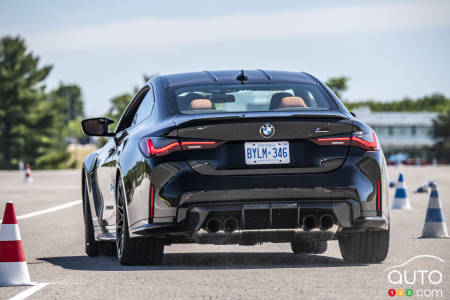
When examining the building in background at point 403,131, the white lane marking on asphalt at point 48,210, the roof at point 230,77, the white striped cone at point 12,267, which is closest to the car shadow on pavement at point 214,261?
the white striped cone at point 12,267

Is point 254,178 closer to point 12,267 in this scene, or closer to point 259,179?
point 259,179

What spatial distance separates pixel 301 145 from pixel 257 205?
1.98 feet

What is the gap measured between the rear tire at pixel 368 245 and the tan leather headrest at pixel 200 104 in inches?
62.4

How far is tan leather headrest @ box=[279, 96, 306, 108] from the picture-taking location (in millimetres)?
8750

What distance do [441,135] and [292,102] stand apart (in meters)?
144

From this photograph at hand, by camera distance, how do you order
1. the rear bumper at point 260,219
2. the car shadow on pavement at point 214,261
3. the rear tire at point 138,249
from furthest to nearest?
the car shadow on pavement at point 214,261 < the rear tire at point 138,249 < the rear bumper at point 260,219

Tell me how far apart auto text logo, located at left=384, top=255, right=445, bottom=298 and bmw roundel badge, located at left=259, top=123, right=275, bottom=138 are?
4.65ft

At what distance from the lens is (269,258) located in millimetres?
9656

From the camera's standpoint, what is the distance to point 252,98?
9.13 meters

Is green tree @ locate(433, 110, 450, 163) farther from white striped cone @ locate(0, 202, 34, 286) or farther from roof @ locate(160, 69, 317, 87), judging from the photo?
white striped cone @ locate(0, 202, 34, 286)

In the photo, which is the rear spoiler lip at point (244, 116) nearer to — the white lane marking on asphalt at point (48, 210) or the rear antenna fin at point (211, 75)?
the rear antenna fin at point (211, 75)

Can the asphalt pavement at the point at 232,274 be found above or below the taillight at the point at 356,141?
below

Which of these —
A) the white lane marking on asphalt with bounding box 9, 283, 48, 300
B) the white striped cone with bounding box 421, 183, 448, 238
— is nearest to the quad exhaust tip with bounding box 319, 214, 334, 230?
the white lane marking on asphalt with bounding box 9, 283, 48, 300

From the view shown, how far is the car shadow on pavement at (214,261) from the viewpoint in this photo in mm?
8688
